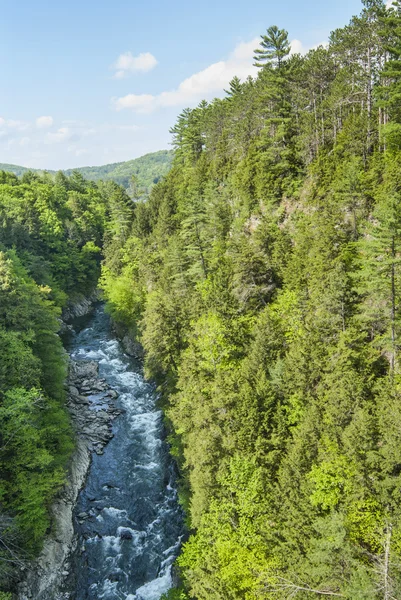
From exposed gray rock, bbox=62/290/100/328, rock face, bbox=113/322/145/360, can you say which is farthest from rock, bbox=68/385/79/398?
exposed gray rock, bbox=62/290/100/328

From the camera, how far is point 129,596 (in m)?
24.0

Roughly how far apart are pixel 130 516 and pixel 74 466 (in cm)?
731

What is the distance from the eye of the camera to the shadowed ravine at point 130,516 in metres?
25.0

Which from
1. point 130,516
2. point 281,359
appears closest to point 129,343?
point 130,516

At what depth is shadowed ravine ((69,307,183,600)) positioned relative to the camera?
25016 mm

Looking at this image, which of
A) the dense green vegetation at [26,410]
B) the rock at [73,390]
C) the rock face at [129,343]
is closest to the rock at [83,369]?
the rock at [73,390]

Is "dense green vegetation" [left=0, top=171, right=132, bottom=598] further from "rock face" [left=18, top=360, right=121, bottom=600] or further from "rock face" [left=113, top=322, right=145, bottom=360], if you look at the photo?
"rock face" [left=113, top=322, right=145, bottom=360]

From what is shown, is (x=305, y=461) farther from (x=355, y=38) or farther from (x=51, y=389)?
(x=355, y=38)

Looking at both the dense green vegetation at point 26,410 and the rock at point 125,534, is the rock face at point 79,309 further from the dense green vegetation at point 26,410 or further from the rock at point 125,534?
the rock at point 125,534

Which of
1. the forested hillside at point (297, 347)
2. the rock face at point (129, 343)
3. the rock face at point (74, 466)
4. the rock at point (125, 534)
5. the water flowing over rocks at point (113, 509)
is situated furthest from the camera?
the rock face at point (129, 343)

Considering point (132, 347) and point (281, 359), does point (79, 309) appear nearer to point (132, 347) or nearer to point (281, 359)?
point (132, 347)

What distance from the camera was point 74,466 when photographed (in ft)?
110

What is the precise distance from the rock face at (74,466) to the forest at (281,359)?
6.21 feet

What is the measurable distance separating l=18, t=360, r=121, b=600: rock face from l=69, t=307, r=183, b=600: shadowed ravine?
78 centimetres
